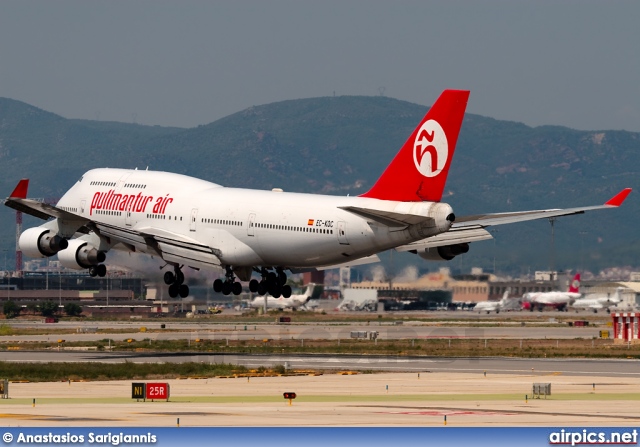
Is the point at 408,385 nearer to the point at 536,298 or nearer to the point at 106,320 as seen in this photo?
the point at 106,320

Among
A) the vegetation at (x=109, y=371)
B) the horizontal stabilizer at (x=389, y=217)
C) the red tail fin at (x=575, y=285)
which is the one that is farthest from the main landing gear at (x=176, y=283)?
the red tail fin at (x=575, y=285)

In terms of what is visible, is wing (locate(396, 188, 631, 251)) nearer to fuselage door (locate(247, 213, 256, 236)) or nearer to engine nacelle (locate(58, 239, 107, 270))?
fuselage door (locate(247, 213, 256, 236))

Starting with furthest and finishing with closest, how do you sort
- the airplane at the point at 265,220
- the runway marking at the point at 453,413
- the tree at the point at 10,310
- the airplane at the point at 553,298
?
the airplane at the point at 553,298, the tree at the point at 10,310, the airplane at the point at 265,220, the runway marking at the point at 453,413

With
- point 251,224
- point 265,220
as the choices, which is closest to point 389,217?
point 265,220

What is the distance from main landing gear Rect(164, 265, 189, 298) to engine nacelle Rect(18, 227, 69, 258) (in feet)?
21.7

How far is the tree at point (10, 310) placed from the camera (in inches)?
6353

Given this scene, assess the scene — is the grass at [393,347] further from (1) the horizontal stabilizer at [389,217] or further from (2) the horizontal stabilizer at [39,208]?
(1) the horizontal stabilizer at [389,217]

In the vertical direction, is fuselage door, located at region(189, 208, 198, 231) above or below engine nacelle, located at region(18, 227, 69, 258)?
above

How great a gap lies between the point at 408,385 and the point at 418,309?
420 ft

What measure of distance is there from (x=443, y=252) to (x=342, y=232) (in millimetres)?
7799

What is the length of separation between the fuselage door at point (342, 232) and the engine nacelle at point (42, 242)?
17.5 metres

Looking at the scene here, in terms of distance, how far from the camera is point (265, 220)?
74.2m

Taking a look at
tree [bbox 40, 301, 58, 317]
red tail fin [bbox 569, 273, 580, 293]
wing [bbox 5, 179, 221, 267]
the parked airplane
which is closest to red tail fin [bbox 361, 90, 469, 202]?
wing [bbox 5, 179, 221, 267]

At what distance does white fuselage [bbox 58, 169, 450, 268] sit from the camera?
7025 centimetres
